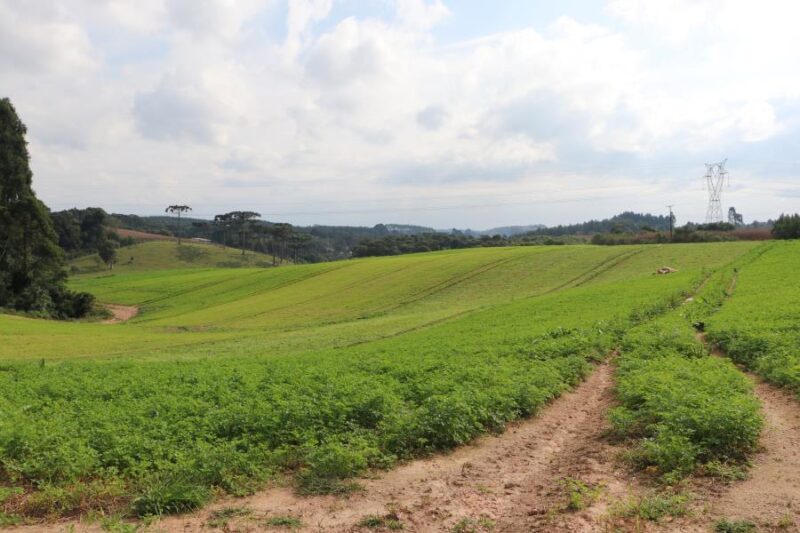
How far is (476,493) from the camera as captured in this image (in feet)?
26.7

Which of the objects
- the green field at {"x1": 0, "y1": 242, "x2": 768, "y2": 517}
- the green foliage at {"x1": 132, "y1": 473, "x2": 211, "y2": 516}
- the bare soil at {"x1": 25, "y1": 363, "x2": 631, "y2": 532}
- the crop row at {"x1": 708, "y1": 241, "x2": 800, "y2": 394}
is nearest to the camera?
the bare soil at {"x1": 25, "y1": 363, "x2": 631, "y2": 532}

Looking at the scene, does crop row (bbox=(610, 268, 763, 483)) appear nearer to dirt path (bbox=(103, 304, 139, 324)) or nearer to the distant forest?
dirt path (bbox=(103, 304, 139, 324))

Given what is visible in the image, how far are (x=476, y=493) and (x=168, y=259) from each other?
150m

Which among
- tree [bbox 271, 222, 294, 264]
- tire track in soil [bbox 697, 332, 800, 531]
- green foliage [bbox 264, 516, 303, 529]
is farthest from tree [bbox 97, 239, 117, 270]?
tire track in soil [bbox 697, 332, 800, 531]

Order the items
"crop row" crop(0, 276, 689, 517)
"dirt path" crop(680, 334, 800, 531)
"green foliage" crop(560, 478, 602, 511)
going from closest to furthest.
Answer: "dirt path" crop(680, 334, 800, 531) → "green foliage" crop(560, 478, 602, 511) → "crop row" crop(0, 276, 689, 517)

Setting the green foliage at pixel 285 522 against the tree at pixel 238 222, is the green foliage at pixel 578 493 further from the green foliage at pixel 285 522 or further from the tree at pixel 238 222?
the tree at pixel 238 222

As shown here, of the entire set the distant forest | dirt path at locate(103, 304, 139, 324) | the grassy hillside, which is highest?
the distant forest

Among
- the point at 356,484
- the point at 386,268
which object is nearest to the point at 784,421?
the point at 356,484

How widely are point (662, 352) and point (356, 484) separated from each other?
12.6 m

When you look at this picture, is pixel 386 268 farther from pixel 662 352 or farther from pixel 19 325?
pixel 662 352

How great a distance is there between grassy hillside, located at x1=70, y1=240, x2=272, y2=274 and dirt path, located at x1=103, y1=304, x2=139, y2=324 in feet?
207

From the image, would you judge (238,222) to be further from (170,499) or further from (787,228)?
(170,499)

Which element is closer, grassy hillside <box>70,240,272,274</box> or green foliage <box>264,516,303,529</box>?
green foliage <box>264,516,303,529</box>

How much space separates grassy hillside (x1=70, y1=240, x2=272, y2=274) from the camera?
13143 cm
